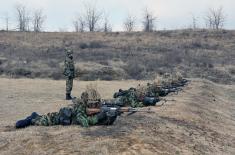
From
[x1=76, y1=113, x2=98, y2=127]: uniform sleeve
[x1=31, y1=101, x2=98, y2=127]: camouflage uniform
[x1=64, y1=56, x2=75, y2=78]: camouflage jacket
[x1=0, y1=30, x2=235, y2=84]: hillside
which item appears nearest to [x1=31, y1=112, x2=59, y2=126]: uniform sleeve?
[x1=31, y1=101, x2=98, y2=127]: camouflage uniform

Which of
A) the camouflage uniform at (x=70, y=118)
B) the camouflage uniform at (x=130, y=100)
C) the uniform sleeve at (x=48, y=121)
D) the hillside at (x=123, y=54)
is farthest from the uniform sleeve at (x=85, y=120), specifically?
the hillside at (x=123, y=54)

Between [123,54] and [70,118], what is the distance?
4580 cm

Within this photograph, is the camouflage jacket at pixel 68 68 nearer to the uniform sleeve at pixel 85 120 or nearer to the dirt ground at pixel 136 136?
the dirt ground at pixel 136 136

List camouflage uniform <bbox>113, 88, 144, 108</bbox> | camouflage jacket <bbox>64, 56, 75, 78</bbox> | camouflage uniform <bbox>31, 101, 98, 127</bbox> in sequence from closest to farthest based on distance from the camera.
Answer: camouflage uniform <bbox>31, 101, 98, 127</bbox> < camouflage uniform <bbox>113, 88, 144, 108</bbox> < camouflage jacket <bbox>64, 56, 75, 78</bbox>

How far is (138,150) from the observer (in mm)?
9547

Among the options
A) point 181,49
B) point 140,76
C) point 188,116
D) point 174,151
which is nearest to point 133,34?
point 181,49

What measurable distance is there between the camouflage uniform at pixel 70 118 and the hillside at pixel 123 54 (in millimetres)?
26147

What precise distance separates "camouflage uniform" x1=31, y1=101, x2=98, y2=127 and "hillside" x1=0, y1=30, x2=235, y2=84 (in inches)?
1029

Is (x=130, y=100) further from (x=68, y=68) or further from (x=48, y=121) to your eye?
(x=68, y=68)

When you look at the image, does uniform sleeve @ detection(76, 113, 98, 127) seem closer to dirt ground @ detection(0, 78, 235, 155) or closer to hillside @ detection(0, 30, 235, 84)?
dirt ground @ detection(0, 78, 235, 155)

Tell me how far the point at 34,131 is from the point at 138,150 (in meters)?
3.12

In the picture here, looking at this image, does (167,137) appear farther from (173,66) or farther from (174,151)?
(173,66)

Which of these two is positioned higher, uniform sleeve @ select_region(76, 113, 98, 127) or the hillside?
the hillside

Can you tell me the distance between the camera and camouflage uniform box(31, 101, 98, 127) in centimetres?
A: 1203
